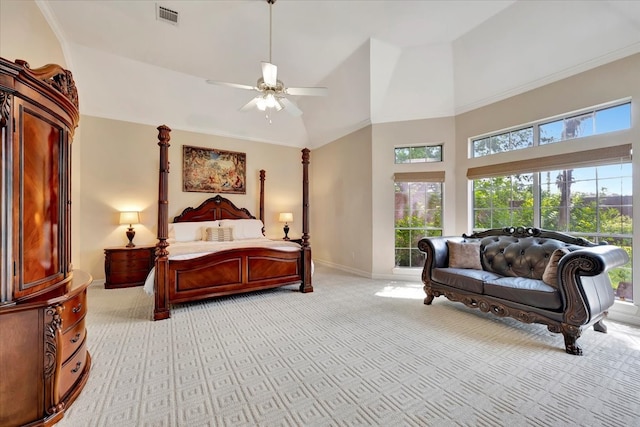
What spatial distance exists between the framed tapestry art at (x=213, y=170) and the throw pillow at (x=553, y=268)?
5521mm

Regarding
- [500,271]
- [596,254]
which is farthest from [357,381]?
[500,271]

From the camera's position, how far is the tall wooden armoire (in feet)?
4.72

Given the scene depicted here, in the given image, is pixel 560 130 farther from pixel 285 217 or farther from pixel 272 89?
pixel 285 217

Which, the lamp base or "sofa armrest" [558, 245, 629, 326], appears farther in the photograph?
the lamp base

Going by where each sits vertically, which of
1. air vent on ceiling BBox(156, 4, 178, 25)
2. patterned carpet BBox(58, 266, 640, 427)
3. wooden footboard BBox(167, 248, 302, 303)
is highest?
air vent on ceiling BBox(156, 4, 178, 25)

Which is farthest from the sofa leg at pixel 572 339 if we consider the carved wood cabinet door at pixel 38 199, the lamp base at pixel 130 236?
the lamp base at pixel 130 236

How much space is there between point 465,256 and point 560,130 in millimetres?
2164

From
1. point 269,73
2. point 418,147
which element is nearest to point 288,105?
point 269,73

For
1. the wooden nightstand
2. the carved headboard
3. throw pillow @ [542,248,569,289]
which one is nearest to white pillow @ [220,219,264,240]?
the carved headboard

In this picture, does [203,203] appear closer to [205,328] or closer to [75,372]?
[205,328]

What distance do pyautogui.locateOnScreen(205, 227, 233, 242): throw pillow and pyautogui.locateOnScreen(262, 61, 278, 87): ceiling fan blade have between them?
3071mm

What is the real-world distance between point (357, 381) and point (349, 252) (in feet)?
12.8

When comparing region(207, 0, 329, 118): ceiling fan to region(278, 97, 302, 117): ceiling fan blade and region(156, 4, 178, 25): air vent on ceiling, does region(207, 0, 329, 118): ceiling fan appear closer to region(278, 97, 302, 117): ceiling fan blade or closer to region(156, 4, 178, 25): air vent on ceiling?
region(278, 97, 302, 117): ceiling fan blade

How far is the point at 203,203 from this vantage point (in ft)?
18.8
